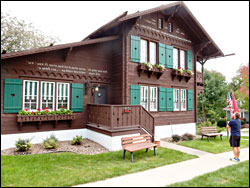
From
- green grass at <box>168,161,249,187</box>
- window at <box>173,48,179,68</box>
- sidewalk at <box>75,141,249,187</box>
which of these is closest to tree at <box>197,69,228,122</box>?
window at <box>173,48,179,68</box>

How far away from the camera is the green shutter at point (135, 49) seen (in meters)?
11.0

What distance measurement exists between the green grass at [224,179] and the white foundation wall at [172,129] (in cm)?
608

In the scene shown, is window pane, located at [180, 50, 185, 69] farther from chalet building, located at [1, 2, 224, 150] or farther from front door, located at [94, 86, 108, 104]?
front door, located at [94, 86, 108, 104]

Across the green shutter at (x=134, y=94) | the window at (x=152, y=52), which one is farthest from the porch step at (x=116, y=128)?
the window at (x=152, y=52)

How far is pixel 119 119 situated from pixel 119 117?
0.30 ft

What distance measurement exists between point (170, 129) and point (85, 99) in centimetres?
614

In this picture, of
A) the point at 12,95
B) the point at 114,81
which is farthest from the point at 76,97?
the point at 12,95

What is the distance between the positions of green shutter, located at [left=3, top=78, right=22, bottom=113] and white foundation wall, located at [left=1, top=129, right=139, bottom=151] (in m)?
1.21

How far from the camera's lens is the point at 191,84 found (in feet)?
47.6

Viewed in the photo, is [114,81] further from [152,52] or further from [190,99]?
[190,99]

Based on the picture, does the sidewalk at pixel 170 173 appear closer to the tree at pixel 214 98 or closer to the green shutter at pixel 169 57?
the green shutter at pixel 169 57

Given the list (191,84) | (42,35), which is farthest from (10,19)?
(191,84)

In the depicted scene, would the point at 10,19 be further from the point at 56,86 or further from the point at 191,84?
the point at 191,84

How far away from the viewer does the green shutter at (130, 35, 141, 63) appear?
36.0 feet
